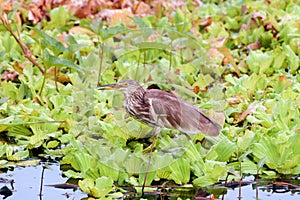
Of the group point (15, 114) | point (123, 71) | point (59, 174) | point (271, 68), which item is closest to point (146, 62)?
point (123, 71)

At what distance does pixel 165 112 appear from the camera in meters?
4.26

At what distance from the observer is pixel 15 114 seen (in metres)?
4.71

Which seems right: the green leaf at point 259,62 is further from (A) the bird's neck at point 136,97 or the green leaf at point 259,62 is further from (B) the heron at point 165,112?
(A) the bird's neck at point 136,97

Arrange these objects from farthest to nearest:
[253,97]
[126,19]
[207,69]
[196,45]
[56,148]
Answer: [126,19], [196,45], [207,69], [253,97], [56,148]

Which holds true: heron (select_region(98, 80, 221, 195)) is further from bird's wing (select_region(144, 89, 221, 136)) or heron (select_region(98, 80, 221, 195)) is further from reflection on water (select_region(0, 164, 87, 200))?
reflection on water (select_region(0, 164, 87, 200))

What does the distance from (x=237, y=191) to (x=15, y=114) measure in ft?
5.04

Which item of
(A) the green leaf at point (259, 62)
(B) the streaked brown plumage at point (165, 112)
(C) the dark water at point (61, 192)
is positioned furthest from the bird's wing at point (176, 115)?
(A) the green leaf at point (259, 62)

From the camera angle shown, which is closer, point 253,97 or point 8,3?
point 253,97

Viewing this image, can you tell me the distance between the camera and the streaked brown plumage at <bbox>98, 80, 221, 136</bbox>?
4.27m

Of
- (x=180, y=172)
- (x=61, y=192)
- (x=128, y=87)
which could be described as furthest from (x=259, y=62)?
(x=61, y=192)

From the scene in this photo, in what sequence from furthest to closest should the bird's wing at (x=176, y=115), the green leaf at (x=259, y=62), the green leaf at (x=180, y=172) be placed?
the green leaf at (x=259, y=62), the bird's wing at (x=176, y=115), the green leaf at (x=180, y=172)

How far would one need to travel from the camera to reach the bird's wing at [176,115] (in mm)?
4266

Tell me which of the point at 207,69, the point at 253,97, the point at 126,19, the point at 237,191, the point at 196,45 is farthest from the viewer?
the point at 126,19

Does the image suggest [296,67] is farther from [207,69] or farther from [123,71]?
[123,71]
